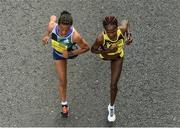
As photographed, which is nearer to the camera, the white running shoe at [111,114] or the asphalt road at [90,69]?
the white running shoe at [111,114]

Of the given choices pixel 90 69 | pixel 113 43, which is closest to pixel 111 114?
pixel 90 69

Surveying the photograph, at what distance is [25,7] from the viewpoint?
11383 millimetres

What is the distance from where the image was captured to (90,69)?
10.3 m

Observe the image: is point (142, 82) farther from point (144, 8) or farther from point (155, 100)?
point (144, 8)

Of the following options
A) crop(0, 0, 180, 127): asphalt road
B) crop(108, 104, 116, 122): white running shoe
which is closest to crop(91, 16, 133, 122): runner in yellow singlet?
crop(108, 104, 116, 122): white running shoe

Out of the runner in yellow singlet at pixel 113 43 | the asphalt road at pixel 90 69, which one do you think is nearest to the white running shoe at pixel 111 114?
the asphalt road at pixel 90 69

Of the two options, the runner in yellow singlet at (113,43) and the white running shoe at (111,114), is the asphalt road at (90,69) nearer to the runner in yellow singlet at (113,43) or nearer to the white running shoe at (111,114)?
the white running shoe at (111,114)

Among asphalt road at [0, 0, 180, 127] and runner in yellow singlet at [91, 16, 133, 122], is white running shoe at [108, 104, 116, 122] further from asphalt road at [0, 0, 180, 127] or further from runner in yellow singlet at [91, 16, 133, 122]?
runner in yellow singlet at [91, 16, 133, 122]

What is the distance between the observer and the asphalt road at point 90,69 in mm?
9562

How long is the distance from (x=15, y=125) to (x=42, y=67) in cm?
137

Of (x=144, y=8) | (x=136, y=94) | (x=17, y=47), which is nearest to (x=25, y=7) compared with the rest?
(x=17, y=47)

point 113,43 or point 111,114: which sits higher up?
point 113,43

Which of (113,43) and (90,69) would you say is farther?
(90,69)

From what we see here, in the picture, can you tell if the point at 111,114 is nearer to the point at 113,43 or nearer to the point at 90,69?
the point at 90,69
